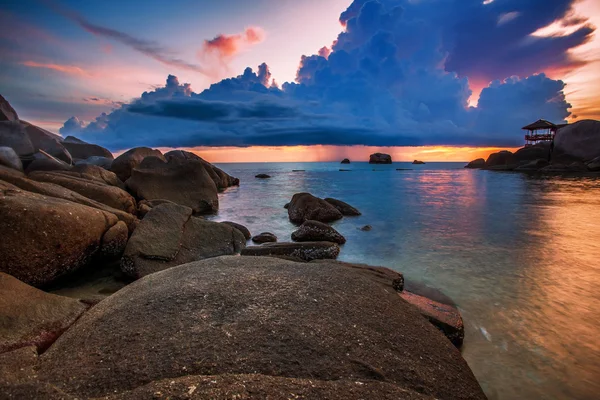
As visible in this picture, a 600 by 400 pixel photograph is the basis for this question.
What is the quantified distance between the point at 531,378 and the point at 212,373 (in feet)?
10.5

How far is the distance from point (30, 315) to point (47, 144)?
1857 centimetres

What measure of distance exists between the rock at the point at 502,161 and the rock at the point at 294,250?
5383cm

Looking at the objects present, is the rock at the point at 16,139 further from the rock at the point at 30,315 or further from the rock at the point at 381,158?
the rock at the point at 381,158

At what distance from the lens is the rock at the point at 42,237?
3701mm

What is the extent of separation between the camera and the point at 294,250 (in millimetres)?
5617

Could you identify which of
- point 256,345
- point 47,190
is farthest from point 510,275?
point 47,190

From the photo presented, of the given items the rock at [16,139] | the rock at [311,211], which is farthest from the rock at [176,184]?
the rock at [16,139]

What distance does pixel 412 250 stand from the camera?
756cm

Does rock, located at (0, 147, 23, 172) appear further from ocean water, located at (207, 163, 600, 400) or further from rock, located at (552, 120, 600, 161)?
rock, located at (552, 120, 600, 161)

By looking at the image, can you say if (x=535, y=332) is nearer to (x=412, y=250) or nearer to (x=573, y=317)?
(x=573, y=317)

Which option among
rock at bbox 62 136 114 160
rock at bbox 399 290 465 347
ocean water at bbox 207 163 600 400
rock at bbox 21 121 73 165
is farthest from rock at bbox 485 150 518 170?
rock at bbox 21 121 73 165

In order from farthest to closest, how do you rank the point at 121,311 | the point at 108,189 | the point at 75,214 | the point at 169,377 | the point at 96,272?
the point at 108,189 < the point at 96,272 < the point at 75,214 < the point at 121,311 < the point at 169,377

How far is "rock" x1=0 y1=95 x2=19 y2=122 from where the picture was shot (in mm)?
20003

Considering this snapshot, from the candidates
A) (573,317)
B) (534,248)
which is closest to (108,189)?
(573,317)
